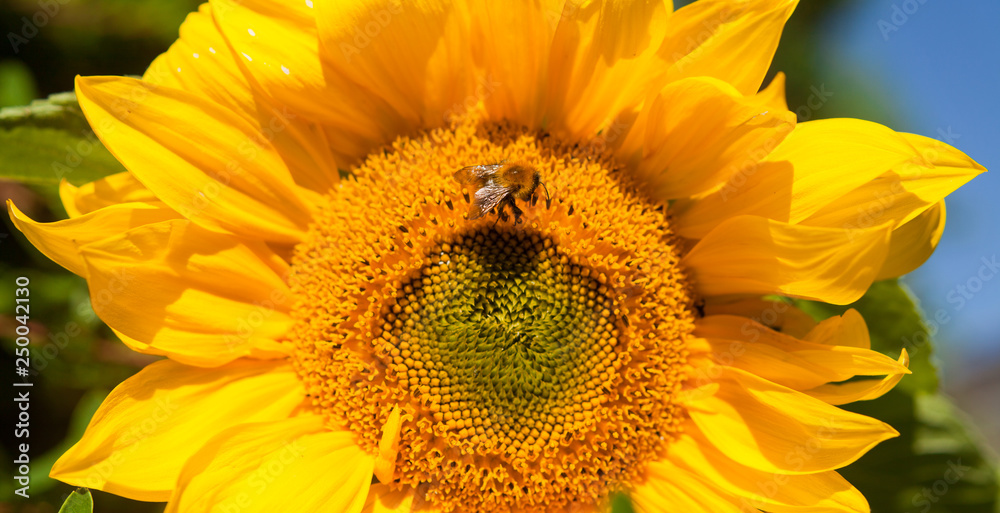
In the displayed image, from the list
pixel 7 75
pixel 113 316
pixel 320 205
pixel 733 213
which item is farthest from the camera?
pixel 7 75

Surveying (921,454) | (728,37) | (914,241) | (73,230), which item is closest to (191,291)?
(73,230)

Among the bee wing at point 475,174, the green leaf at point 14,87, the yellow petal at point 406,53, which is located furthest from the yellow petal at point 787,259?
the green leaf at point 14,87

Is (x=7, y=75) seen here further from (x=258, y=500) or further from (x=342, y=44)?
(x=258, y=500)

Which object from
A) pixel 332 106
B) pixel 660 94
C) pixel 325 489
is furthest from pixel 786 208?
pixel 325 489

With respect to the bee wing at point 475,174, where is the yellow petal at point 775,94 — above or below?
above

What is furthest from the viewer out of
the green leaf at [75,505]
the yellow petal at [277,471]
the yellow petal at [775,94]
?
the yellow petal at [775,94]

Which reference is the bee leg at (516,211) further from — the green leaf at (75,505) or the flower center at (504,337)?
the green leaf at (75,505)
